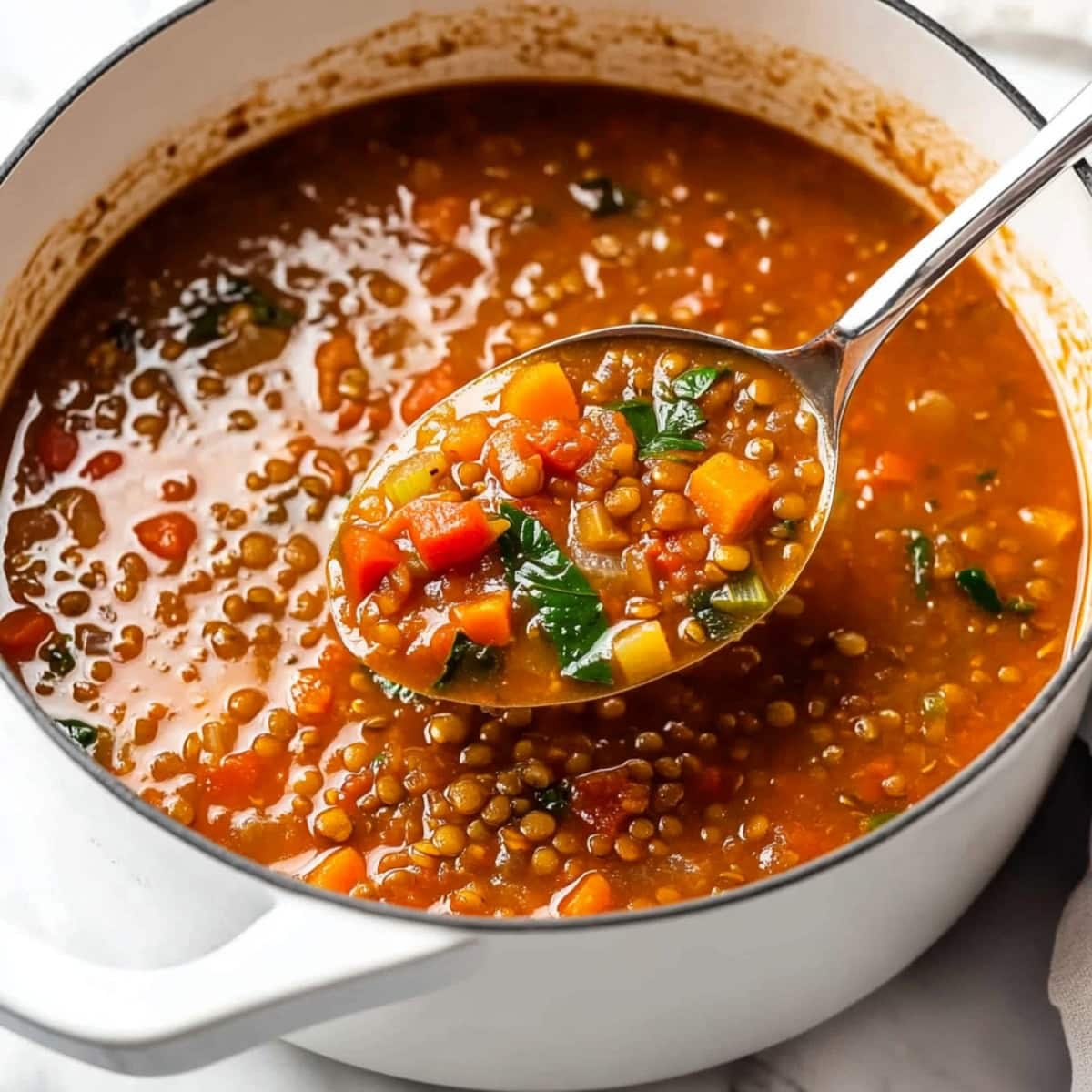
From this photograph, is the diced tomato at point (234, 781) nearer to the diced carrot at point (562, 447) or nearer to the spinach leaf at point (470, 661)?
the spinach leaf at point (470, 661)

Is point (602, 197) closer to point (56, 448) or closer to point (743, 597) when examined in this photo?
point (743, 597)

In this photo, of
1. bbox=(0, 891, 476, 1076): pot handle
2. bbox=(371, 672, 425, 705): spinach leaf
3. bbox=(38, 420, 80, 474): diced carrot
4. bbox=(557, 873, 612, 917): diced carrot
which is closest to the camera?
bbox=(0, 891, 476, 1076): pot handle

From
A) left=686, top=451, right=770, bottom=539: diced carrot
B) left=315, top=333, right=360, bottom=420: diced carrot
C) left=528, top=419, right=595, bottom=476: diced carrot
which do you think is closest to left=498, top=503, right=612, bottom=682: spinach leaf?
left=528, top=419, right=595, bottom=476: diced carrot

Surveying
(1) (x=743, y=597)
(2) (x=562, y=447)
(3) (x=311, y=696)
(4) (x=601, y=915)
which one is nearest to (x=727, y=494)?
(1) (x=743, y=597)

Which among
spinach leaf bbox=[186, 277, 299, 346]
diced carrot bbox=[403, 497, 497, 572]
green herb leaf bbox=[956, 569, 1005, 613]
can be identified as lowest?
green herb leaf bbox=[956, 569, 1005, 613]

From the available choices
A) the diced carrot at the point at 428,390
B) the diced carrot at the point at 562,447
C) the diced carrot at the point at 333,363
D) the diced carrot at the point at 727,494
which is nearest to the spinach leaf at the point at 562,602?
the diced carrot at the point at 562,447

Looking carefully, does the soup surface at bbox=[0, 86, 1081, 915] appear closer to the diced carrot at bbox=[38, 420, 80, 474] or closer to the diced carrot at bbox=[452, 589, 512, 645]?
the diced carrot at bbox=[38, 420, 80, 474]
